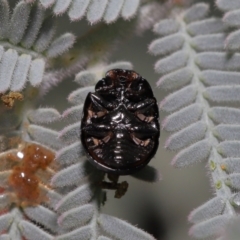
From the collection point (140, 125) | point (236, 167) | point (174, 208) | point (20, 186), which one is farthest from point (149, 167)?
point (174, 208)

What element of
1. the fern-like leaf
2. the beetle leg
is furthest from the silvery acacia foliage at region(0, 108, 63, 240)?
the fern-like leaf

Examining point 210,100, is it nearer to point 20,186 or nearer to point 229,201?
point 229,201

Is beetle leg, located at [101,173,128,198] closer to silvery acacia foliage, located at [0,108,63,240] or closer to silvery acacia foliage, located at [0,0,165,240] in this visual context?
silvery acacia foliage, located at [0,0,165,240]

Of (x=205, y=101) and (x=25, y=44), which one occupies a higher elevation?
(x=25, y=44)

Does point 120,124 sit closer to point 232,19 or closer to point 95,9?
point 95,9

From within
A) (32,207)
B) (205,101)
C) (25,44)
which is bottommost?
(32,207)

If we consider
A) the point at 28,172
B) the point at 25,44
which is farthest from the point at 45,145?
the point at 25,44
